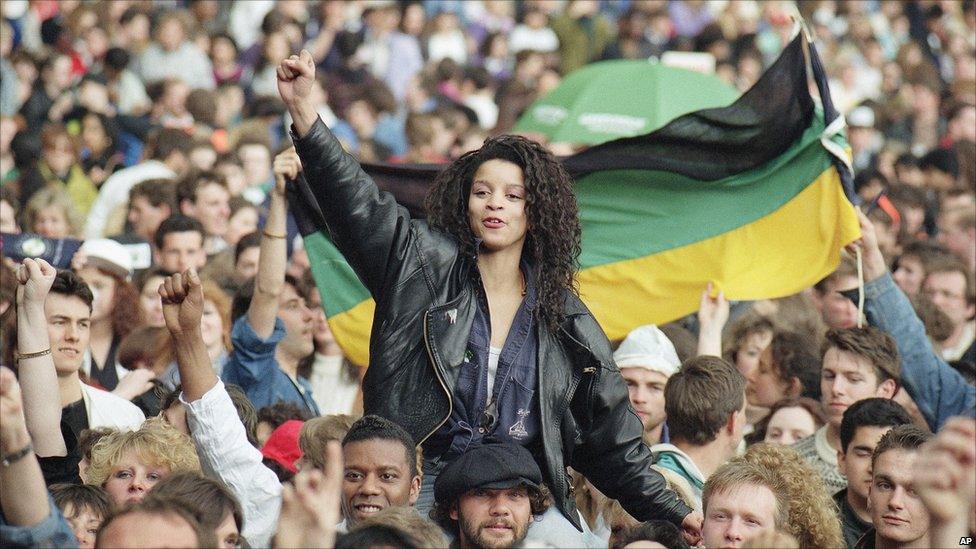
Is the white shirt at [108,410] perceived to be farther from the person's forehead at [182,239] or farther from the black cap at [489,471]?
the person's forehead at [182,239]

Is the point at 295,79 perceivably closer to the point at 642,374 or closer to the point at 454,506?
the point at 454,506

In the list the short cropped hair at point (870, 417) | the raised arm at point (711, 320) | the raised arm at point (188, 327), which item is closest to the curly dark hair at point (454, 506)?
the raised arm at point (188, 327)

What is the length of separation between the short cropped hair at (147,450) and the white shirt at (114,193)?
19.8 feet

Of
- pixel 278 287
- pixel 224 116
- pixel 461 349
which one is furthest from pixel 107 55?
pixel 461 349

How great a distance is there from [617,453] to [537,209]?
0.95m

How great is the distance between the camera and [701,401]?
781 centimetres

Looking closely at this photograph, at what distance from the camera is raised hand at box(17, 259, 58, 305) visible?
252 inches

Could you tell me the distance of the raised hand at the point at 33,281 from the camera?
21.0 ft

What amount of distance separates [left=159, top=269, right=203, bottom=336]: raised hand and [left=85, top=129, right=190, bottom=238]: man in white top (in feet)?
20.9

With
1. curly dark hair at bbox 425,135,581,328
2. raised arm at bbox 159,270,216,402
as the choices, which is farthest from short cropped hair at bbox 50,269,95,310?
curly dark hair at bbox 425,135,581,328

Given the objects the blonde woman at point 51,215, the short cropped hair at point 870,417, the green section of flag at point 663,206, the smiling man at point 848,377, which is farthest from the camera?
the blonde woman at point 51,215

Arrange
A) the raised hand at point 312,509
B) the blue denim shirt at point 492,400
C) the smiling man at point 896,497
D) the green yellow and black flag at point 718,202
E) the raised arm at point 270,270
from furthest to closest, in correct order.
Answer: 1. the green yellow and black flag at point 718,202
2. the raised arm at point 270,270
3. the smiling man at point 896,497
4. the blue denim shirt at point 492,400
5. the raised hand at point 312,509

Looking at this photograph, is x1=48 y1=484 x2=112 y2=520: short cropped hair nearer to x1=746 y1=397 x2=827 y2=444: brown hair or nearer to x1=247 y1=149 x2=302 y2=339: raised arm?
x1=247 y1=149 x2=302 y2=339: raised arm

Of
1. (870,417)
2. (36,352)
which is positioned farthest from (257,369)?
(870,417)
